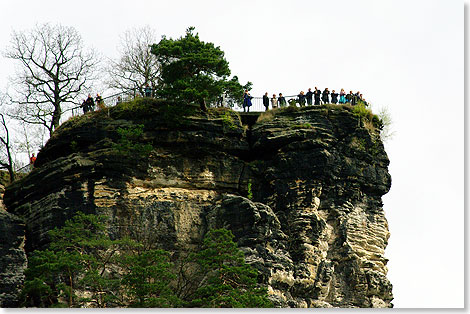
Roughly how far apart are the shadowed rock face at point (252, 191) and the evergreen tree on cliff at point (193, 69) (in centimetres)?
124

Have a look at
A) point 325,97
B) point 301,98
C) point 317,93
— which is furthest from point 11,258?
point 325,97

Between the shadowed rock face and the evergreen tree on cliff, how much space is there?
1.24 m

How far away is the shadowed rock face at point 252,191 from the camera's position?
150ft

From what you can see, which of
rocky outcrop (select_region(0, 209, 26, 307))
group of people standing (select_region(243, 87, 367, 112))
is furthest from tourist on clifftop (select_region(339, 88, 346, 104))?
rocky outcrop (select_region(0, 209, 26, 307))

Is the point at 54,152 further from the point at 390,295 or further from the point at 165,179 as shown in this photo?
the point at 390,295

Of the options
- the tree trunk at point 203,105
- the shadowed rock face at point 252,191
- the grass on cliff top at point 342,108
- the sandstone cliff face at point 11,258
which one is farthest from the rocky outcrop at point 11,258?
the grass on cliff top at point 342,108

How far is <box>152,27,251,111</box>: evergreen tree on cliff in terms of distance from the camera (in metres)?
48.2

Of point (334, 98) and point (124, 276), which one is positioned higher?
point (334, 98)

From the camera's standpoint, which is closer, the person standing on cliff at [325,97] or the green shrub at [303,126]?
the green shrub at [303,126]

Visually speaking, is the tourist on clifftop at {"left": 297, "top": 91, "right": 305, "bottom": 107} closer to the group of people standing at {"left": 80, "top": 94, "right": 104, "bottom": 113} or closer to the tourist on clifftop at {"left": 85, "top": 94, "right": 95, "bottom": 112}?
the group of people standing at {"left": 80, "top": 94, "right": 104, "bottom": 113}

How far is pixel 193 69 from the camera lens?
48812 millimetres

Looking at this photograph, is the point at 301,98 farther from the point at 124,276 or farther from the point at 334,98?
the point at 124,276

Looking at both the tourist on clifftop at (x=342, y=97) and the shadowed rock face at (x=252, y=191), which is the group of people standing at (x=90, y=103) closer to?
the shadowed rock face at (x=252, y=191)

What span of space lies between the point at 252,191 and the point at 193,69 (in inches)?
219
